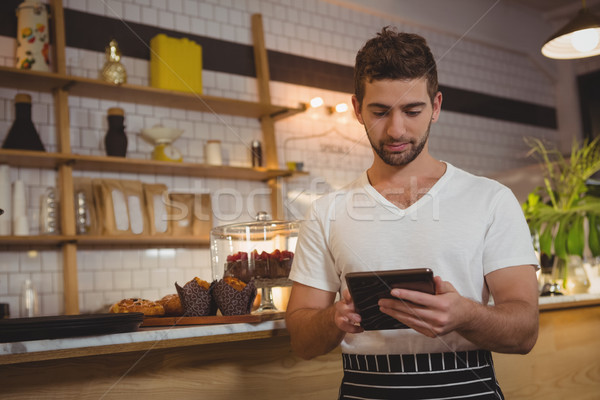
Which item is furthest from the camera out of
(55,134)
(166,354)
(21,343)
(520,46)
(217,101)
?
(520,46)

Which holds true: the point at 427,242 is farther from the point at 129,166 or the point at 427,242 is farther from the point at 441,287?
the point at 129,166

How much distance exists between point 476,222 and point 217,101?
3035 mm

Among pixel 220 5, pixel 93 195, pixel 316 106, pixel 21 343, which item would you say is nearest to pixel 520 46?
pixel 316 106

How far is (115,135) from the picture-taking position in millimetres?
3928

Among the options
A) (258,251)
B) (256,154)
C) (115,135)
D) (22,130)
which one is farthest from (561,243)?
(22,130)

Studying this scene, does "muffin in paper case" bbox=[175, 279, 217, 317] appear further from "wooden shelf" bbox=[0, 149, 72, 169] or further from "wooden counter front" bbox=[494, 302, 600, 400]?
"wooden shelf" bbox=[0, 149, 72, 169]

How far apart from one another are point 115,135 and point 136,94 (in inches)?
12.4

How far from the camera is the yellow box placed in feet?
13.7

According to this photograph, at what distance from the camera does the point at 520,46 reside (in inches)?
262

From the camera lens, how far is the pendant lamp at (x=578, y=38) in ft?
11.2

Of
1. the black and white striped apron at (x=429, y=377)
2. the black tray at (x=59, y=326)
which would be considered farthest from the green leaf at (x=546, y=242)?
the black tray at (x=59, y=326)

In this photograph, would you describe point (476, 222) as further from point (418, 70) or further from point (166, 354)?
point (166, 354)

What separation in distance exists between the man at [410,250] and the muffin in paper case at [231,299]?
0.87ft

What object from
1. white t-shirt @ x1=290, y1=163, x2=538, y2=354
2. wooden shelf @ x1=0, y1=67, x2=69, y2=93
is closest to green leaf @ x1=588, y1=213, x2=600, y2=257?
white t-shirt @ x1=290, y1=163, x2=538, y2=354
